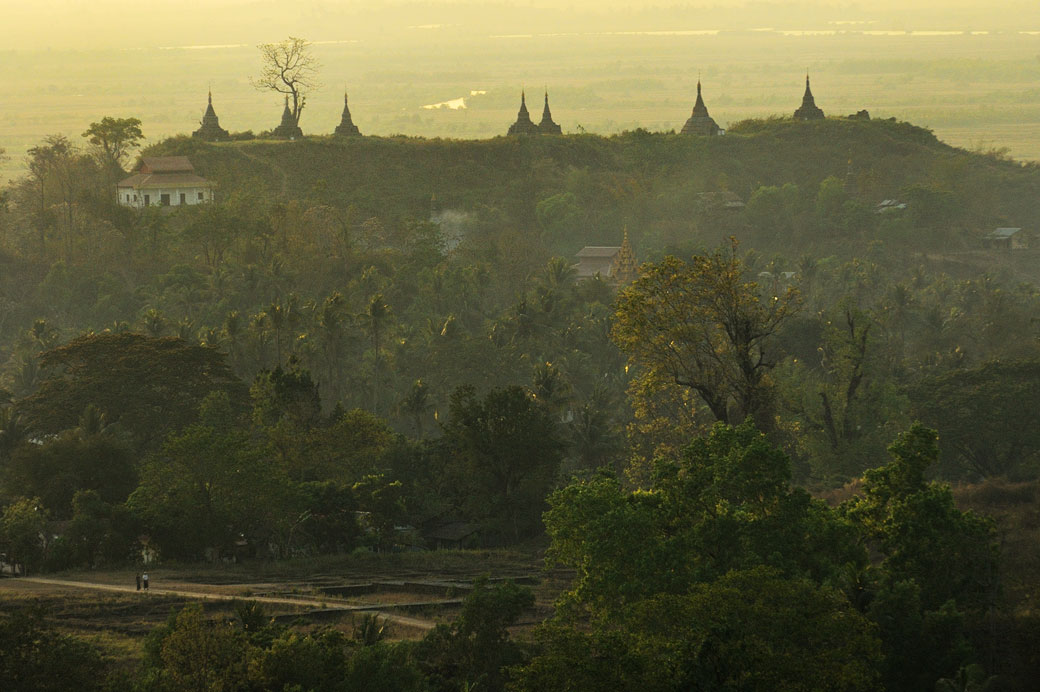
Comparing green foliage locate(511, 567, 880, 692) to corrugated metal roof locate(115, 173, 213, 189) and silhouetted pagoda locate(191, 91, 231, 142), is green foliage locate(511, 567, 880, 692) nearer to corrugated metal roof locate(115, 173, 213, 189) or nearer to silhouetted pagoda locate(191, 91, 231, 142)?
corrugated metal roof locate(115, 173, 213, 189)

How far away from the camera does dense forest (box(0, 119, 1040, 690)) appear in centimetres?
3145

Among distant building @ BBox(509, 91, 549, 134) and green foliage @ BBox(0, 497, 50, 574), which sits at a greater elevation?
distant building @ BBox(509, 91, 549, 134)

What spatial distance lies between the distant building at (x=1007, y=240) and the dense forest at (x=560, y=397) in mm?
1209

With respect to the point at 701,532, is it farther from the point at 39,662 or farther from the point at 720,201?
the point at 720,201

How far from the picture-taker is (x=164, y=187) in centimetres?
10681

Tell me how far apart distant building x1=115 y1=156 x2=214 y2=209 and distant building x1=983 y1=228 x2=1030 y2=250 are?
216 feet

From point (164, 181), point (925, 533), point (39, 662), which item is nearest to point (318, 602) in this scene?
point (39, 662)

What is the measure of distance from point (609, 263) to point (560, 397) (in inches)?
1745

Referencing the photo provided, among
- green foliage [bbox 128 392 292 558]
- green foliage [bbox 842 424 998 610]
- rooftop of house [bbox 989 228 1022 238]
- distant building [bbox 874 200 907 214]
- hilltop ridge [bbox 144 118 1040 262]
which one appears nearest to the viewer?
green foliage [bbox 842 424 998 610]

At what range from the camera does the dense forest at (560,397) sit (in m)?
31.5

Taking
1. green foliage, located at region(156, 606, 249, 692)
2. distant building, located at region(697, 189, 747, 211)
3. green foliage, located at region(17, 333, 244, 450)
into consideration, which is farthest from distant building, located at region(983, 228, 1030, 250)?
green foliage, located at region(156, 606, 249, 692)

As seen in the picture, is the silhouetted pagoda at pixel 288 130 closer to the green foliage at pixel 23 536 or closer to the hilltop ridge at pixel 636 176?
the hilltop ridge at pixel 636 176

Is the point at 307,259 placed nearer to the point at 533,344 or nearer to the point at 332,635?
the point at 533,344

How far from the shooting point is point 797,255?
119 m
